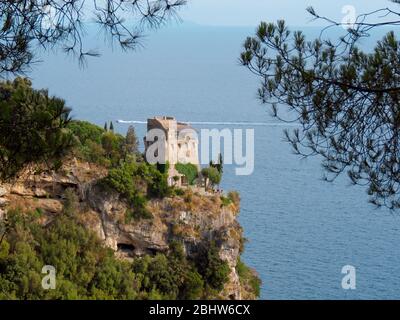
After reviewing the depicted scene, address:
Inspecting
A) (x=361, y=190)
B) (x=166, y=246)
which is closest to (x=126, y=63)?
(x=361, y=190)

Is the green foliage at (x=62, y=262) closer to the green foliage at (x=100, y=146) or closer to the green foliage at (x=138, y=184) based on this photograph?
the green foliage at (x=138, y=184)

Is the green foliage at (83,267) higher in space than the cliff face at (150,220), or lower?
lower

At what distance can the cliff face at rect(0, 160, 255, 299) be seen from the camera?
19.1 metres

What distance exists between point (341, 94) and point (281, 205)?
94.9 feet

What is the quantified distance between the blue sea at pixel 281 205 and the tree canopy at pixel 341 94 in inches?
40.9

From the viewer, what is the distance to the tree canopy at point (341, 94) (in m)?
4.59

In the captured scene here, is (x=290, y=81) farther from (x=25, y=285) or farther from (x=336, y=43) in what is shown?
(x=25, y=285)

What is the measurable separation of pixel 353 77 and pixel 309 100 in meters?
0.32

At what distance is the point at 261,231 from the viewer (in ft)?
102

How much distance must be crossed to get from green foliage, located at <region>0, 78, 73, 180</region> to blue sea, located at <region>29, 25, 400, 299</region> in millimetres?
498

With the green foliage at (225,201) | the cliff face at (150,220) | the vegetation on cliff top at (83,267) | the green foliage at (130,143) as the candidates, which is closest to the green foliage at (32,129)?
the vegetation on cliff top at (83,267)

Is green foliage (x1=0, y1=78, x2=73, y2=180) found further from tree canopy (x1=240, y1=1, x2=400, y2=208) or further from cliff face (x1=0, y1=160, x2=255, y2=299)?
cliff face (x1=0, y1=160, x2=255, y2=299)
